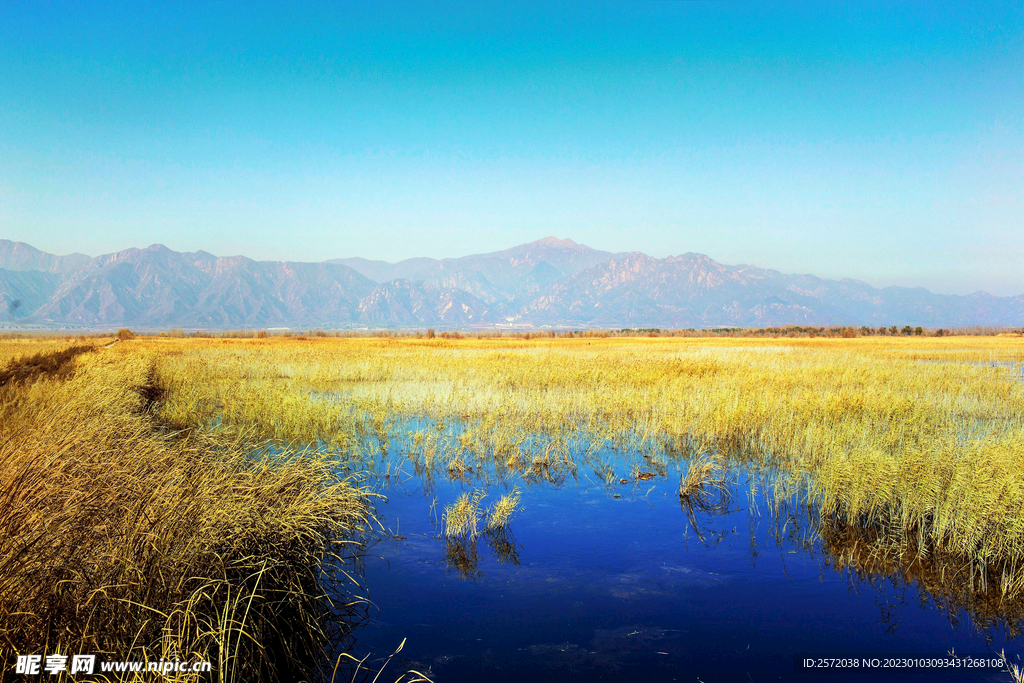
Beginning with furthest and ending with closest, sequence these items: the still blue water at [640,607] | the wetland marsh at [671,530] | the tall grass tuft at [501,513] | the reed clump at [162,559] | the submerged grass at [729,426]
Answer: the tall grass tuft at [501,513] < the submerged grass at [729,426] < the wetland marsh at [671,530] < the still blue water at [640,607] < the reed clump at [162,559]

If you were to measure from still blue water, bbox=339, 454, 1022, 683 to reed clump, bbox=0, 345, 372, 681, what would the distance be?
1042 millimetres

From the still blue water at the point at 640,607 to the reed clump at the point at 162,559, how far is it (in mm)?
1042

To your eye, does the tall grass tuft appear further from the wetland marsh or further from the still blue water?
the still blue water

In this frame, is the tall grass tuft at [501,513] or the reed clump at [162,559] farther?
the tall grass tuft at [501,513]

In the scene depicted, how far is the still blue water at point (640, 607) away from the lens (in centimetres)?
563

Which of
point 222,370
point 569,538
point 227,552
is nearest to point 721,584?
point 569,538

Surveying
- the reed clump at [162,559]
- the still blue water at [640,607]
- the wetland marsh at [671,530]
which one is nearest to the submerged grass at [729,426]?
the wetland marsh at [671,530]

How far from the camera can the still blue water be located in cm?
563

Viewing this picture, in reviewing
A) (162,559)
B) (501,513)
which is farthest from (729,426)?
(162,559)

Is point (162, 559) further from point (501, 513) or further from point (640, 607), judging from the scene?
point (501, 513)

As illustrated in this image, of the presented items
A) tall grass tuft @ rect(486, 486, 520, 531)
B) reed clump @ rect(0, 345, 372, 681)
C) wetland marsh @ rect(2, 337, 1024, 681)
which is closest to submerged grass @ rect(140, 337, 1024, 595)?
wetland marsh @ rect(2, 337, 1024, 681)

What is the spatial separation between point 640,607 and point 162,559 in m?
4.90

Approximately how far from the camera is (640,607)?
6664 mm

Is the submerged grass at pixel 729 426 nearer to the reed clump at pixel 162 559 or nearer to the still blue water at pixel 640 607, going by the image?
the still blue water at pixel 640 607
